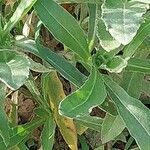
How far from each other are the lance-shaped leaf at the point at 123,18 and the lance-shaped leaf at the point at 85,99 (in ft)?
0.40

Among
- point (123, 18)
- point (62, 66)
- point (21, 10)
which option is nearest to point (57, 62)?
point (62, 66)

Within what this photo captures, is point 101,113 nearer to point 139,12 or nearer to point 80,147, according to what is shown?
point 80,147

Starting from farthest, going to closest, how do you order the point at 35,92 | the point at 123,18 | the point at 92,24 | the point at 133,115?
the point at 35,92 < the point at 92,24 < the point at 133,115 < the point at 123,18

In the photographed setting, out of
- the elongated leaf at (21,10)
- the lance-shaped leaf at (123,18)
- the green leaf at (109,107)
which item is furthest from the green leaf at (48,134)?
the lance-shaped leaf at (123,18)

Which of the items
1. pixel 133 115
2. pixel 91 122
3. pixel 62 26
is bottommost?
pixel 91 122

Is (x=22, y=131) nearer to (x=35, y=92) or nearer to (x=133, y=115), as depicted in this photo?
(x=35, y=92)

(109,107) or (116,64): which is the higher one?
(116,64)

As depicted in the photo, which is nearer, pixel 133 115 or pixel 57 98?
pixel 133 115

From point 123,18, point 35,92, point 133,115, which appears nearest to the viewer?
point 123,18

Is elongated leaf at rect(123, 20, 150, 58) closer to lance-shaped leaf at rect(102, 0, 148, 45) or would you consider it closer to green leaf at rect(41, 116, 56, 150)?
lance-shaped leaf at rect(102, 0, 148, 45)

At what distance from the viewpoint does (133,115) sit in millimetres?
848

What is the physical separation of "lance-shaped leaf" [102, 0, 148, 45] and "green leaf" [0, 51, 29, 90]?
14 centimetres

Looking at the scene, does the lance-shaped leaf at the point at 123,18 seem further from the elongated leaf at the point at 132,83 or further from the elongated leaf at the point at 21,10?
the elongated leaf at the point at 132,83

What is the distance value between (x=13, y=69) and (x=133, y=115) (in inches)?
7.9
